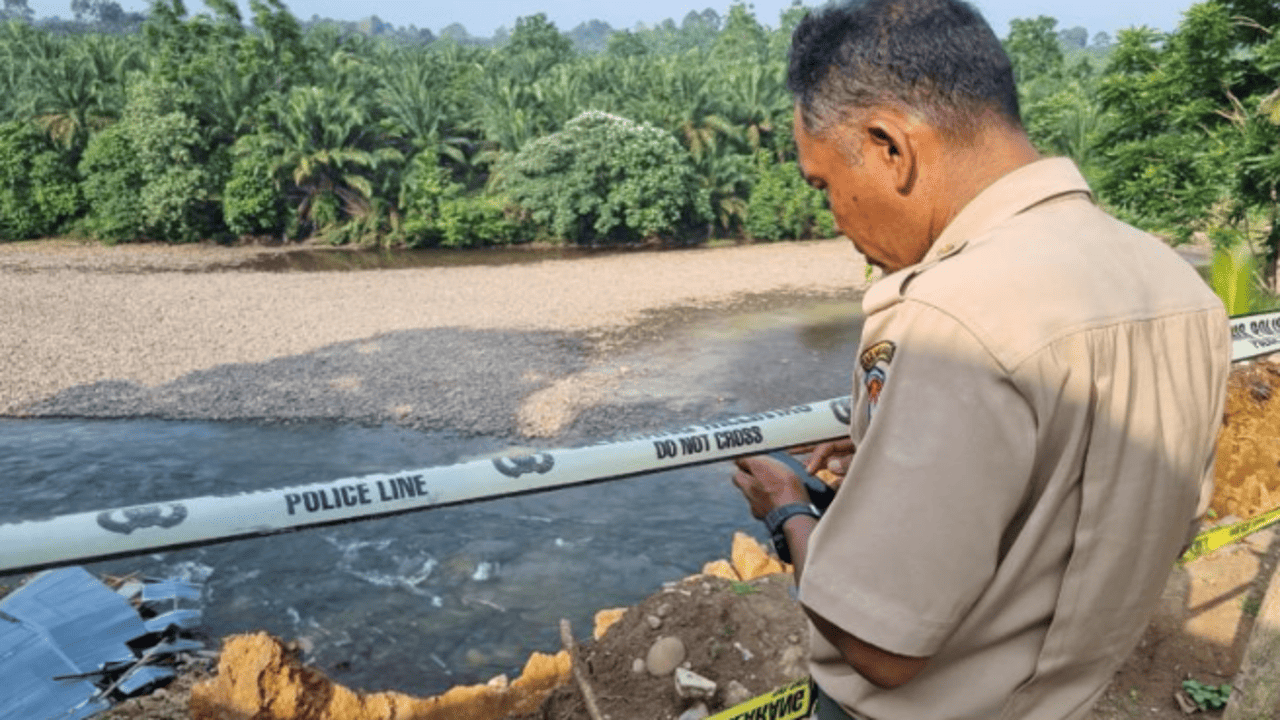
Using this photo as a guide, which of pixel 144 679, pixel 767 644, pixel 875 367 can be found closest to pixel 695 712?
pixel 767 644

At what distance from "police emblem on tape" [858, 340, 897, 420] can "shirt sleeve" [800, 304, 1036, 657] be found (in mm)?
15

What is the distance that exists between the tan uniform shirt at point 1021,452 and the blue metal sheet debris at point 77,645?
568 centimetres

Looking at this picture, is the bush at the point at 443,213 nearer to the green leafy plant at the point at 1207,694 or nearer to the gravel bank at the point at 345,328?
the gravel bank at the point at 345,328

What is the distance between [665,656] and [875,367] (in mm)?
3592

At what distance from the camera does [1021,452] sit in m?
1.09

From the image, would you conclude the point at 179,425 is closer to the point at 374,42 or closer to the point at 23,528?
the point at 23,528

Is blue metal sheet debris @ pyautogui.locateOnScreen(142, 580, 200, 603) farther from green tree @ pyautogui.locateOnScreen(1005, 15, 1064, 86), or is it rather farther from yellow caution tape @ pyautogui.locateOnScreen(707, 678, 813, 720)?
green tree @ pyautogui.locateOnScreen(1005, 15, 1064, 86)

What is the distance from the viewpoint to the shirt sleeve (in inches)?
42.3

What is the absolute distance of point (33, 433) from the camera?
547 inches

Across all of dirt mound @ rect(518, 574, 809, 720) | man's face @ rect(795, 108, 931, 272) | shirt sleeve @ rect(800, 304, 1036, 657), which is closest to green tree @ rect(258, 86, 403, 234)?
dirt mound @ rect(518, 574, 809, 720)

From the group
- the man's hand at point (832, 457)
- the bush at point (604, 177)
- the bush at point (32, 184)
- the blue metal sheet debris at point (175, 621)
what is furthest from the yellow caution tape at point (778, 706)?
the bush at point (32, 184)

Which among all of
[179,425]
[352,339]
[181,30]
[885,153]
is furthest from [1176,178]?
[181,30]

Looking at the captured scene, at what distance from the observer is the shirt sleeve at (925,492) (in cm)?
107

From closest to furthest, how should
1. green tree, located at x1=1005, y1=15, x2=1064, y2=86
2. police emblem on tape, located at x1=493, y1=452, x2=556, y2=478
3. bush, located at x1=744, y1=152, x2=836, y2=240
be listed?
1. police emblem on tape, located at x1=493, y1=452, x2=556, y2=478
2. bush, located at x1=744, y1=152, x2=836, y2=240
3. green tree, located at x1=1005, y1=15, x2=1064, y2=86
